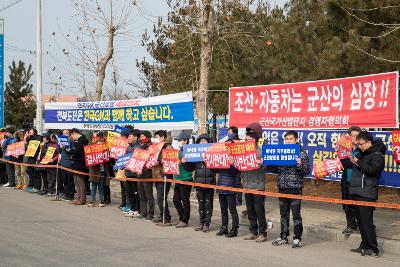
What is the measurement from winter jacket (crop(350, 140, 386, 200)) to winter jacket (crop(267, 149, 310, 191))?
31.2 inches

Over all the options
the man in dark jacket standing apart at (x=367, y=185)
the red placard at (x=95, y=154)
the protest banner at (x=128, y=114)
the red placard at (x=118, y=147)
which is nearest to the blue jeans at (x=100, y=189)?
the red placard at (x=95, y=154)

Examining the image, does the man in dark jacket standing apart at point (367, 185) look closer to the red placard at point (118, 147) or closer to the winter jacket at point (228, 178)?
the winter jacket at point (228, 178)

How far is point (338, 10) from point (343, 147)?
23.0 feet

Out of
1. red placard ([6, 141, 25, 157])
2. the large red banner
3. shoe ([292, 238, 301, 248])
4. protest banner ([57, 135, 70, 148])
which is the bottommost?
→ shoe ([292, 238, 301, 248])

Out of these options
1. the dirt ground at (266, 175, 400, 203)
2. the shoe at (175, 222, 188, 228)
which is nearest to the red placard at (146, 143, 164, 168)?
the shoe at (175, 222, 188, 228)

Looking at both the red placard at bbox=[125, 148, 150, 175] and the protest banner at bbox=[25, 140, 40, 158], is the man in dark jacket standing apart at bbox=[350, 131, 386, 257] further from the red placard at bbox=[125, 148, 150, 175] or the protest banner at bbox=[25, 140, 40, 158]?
the protest banner at bbox=[25, 140, 40, 158]

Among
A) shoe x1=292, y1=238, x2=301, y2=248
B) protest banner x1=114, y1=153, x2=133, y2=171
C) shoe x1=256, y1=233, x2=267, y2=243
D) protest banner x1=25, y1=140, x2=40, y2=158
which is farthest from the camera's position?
protest banner x1=25, y1=140, x2=40, y2=158

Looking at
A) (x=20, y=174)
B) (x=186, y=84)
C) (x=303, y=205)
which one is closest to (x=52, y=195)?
(x=20, y=174)

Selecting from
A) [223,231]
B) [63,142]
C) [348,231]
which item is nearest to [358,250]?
[348,231]

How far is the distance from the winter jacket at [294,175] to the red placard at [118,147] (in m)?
5.20

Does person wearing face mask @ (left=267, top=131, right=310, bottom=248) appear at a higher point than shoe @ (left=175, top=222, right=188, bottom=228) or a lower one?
higher

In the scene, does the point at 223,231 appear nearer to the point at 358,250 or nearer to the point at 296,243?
the point at 296,243

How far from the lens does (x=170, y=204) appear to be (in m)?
14.7

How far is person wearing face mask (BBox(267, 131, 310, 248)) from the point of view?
9.12m
